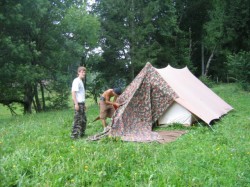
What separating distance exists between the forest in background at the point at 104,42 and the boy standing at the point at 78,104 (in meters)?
9.14

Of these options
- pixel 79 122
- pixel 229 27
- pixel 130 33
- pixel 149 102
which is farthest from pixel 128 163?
pixel 229 27

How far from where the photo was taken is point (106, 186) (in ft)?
15.4

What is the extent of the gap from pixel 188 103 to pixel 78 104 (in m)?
3.66

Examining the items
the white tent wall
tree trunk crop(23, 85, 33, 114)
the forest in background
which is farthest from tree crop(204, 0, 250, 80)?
the white tent wall

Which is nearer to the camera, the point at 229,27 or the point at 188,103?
the point at 188,103

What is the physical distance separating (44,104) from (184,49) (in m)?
13.9

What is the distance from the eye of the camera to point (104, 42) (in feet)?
88.0

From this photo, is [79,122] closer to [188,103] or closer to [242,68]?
[188,103]

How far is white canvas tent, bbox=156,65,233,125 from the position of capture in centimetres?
994

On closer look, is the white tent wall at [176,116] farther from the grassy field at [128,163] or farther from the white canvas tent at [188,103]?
the grassy field at [128,163]

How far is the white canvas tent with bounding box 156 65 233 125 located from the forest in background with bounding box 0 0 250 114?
8.50m

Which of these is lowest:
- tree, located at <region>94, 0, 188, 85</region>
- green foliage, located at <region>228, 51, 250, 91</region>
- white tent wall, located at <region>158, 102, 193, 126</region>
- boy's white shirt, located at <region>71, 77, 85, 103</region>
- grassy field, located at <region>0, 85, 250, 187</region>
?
grassy field, located at <region>0, 85, 250, 187</region>

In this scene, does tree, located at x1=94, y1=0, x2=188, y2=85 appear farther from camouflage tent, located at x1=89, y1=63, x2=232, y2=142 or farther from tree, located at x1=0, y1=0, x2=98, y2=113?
camouflage tent, located at x1=89, y1=63, x2=232, y2=142

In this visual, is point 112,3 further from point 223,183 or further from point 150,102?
point 223,183
